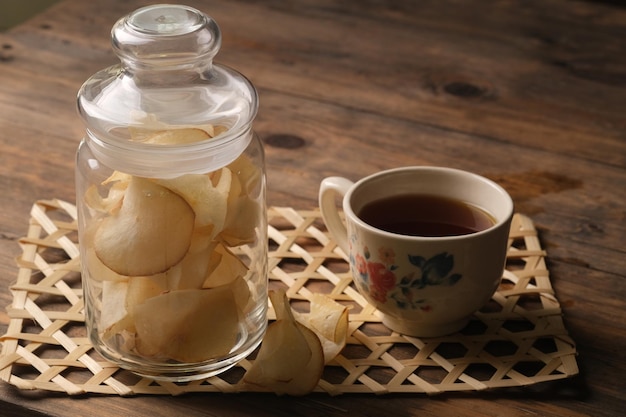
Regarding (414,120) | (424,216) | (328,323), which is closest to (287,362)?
(328,323)

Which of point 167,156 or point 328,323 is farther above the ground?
point 167,156

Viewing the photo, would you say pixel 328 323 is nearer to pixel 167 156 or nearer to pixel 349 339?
pixel 349 339

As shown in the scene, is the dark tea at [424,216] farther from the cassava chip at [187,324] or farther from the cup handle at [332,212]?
the cassava chip at [187,324]

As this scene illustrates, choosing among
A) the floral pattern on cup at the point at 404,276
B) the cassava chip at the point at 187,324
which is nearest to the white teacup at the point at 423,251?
the floral pattern on cup at the point at 404,276

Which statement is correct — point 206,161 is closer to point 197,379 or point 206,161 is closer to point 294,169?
point 197,379

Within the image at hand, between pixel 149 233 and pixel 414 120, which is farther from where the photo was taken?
pixel 414 120

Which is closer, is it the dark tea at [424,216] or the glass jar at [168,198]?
the glass jar at [168,198]

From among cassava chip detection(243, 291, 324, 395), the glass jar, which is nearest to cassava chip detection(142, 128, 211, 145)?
the glass jar

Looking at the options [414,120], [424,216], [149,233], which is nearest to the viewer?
[149,233]
